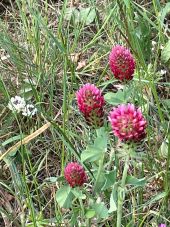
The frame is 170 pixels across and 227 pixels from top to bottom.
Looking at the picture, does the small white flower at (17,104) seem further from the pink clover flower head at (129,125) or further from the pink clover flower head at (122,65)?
the pink clover flower head at (129,125)

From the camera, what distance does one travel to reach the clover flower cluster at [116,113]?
122cm

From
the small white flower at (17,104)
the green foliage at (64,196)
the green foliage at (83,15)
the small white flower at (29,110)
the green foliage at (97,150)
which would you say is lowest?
the green foliage at (64,196)

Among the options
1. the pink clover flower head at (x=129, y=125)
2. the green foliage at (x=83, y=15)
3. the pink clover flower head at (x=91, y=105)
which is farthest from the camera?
the green foliage at (x=83, y=15)

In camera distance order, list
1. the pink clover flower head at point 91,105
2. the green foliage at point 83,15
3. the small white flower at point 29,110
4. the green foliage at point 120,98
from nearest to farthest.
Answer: the pink clover flower head at point 91,105 → the green foliage at point 120,98 → the small white flower at point 29,110 → the green foliage at point 83,15

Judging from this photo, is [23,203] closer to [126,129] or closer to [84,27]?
[126,129]

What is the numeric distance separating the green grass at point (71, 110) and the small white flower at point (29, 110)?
0.02 metres

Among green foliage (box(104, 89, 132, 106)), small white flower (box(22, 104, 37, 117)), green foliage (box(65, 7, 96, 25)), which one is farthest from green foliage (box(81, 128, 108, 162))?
green foliage (box(65, 7, 96, 25))

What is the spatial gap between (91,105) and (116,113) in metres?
0.09

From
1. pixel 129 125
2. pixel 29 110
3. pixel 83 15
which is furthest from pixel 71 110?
pixel 129 125

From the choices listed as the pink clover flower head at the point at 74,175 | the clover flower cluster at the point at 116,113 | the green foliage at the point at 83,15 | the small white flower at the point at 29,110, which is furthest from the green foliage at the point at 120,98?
the green foliage at the point at 83,15

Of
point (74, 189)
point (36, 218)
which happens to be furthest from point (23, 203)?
point (74, 189)

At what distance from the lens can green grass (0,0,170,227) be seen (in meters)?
1.56

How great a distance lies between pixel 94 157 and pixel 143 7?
95cm

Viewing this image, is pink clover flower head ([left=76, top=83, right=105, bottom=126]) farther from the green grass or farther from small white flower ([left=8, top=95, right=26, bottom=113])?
small white flower ([left=8, top=95, right=26, bottom=113])
